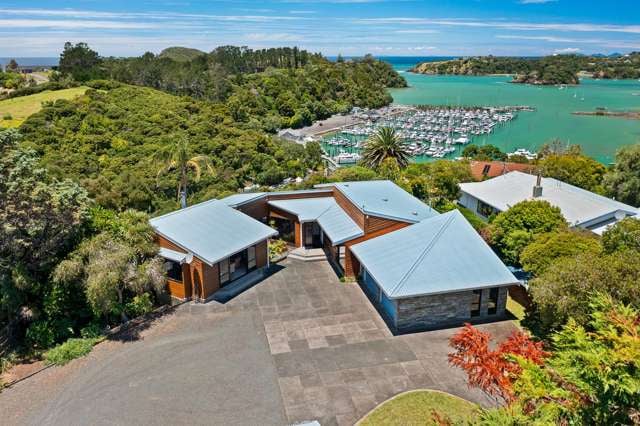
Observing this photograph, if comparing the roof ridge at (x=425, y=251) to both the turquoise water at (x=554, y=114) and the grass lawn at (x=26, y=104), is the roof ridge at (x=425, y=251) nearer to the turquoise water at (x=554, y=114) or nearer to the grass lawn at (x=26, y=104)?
the grass lawn at (x=26, y=104)

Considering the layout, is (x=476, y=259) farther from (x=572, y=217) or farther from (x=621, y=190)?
(x=621, y=190)

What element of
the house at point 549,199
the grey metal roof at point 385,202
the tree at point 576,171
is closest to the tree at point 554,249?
the grey metal roof at point 385,202

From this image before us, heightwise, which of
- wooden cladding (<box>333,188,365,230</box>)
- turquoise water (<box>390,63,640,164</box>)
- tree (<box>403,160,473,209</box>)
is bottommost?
turquoise water (<box>390,63,640,164</box>)

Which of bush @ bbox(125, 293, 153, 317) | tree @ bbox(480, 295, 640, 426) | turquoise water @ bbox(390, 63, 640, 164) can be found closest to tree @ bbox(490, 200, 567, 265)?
tree @ bbox(480, 295, 640, 426)

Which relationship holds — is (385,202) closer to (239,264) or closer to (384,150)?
(239,264)

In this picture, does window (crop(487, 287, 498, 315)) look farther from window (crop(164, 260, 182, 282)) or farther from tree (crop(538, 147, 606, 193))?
tree (crop(538, 147, 606, 193))
